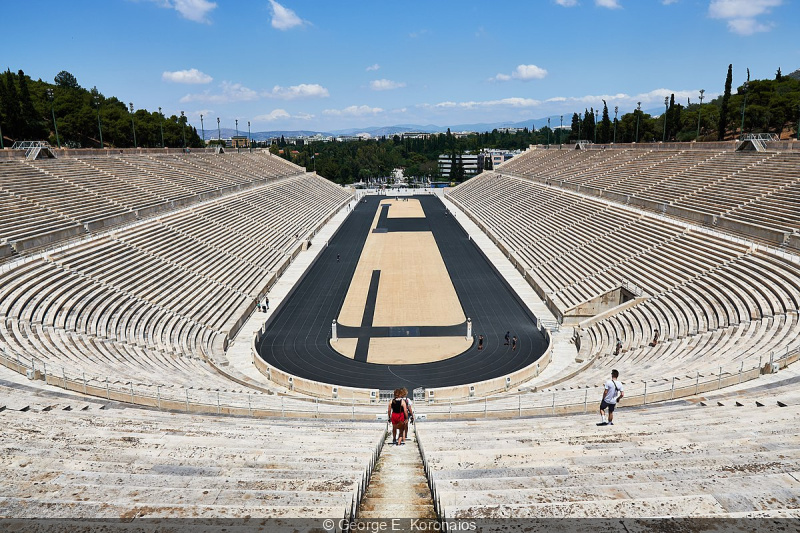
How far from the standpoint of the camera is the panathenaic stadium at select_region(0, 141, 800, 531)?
6621mm

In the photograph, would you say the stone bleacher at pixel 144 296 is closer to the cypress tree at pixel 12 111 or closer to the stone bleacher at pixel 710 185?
the cypress tree at pixel 12 111

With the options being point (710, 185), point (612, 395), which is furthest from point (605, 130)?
point (612, 395)

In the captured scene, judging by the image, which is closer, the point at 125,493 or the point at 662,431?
the point at 125,493

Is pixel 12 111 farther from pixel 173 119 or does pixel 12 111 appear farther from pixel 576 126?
pixel 576 126

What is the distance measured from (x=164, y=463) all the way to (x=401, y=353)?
559 inches

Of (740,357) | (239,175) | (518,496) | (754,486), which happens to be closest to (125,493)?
(518,496)

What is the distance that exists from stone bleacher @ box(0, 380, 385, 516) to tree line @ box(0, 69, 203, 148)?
51584mm

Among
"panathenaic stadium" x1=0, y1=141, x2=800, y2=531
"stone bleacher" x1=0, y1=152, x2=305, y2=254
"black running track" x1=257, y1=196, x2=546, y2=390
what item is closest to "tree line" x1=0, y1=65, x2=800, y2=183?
"stone bleacher" x1=0, y1=152, x2=305, y2=254

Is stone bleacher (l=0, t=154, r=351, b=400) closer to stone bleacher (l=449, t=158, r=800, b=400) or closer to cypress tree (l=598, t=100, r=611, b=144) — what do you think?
stone bleacher (l=449, t=158, r=800, b=400)

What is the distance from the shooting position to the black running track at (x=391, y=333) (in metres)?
19.2

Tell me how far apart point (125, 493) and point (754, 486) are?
8.14 m

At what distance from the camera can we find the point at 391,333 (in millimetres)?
23719

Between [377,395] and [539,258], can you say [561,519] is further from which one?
[539,258]

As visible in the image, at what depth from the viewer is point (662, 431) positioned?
29.1 feet
